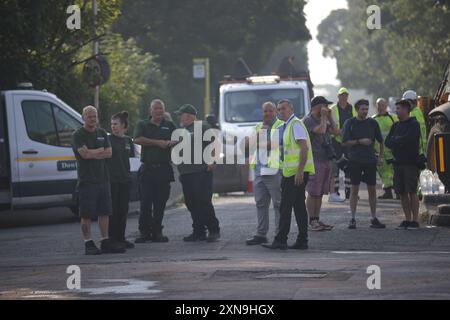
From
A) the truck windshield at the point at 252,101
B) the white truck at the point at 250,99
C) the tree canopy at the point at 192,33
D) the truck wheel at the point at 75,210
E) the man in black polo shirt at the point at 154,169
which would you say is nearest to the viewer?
the man in black polo shirt at the point at 154,169

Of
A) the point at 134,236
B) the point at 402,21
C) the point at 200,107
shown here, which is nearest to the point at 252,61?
the point at 200,107

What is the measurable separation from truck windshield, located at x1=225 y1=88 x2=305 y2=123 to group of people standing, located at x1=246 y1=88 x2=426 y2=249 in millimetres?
8633

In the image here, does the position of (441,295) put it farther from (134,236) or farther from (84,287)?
(134,236)

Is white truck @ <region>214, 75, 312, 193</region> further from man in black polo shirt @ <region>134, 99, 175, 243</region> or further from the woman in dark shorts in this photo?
the woman in dark shorts

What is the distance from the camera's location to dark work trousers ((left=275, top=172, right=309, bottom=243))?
Answer: 15438 mm

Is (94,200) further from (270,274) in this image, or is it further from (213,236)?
(270,274)

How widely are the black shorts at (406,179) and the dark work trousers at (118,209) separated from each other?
376cm

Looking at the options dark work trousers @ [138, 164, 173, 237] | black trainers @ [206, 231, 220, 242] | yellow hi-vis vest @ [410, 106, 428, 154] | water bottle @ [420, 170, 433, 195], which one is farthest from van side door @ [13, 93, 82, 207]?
yellow hi-vis vest @ [410, 106, 428, 154]

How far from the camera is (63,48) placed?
2681 centimetres

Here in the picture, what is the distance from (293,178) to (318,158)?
2302 mm

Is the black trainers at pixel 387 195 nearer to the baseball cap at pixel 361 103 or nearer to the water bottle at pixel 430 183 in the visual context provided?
the water bottle at pixel 430 183

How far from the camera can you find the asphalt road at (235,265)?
1121cm

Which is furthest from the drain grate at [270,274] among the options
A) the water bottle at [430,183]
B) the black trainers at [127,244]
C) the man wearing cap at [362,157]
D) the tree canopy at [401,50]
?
the tree canopy at [401,50]
